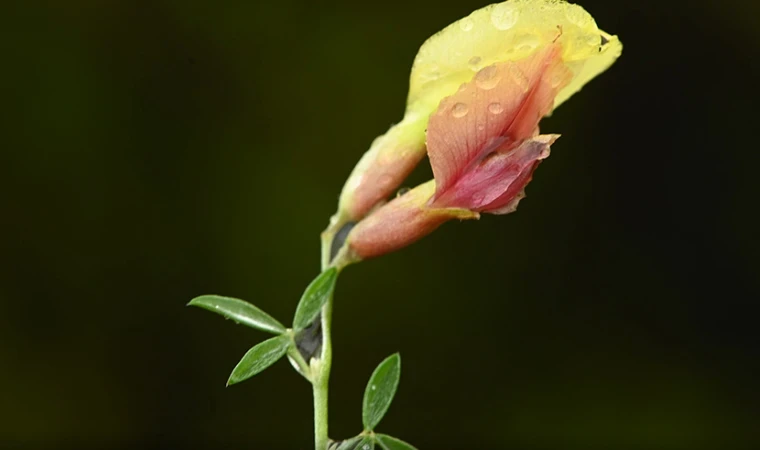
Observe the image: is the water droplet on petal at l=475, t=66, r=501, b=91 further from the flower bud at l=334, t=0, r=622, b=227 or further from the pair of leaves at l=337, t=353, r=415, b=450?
the pair of leaves at l=337, t=353, r=415, b=450

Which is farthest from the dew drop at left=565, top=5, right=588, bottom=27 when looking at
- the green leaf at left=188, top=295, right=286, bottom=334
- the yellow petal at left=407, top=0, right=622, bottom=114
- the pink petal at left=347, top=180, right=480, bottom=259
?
the green leaf at left=188, top=295, right=286, bottom=334

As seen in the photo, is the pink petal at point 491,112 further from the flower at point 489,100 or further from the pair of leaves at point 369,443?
the pair of leaves at point 369,443

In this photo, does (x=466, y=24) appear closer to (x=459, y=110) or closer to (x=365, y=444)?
(x=459, y=110)

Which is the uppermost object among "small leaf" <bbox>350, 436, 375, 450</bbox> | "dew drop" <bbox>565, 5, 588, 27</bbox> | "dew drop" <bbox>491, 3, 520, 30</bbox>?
"dew drop" <bbox>491, 3, 520, 30</bbox>

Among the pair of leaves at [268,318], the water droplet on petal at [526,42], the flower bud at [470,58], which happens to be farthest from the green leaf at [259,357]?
the water droplet on petal at [526,42]

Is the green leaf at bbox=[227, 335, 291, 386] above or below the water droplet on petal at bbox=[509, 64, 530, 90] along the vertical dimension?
below
